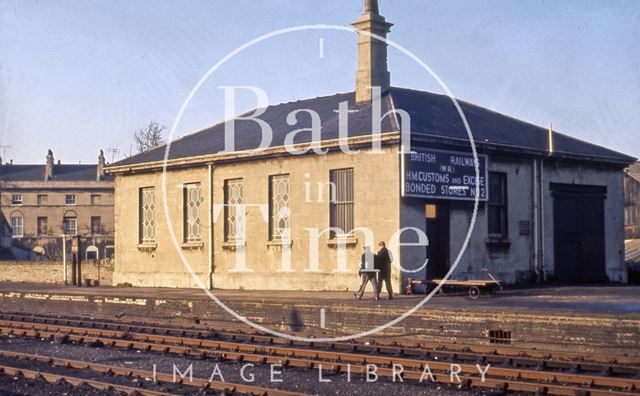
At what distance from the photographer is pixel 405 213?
72.2ft

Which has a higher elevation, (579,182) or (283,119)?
(283,119)

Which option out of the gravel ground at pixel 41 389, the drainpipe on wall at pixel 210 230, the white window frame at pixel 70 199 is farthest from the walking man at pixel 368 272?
the white window frame at pixel 70 199

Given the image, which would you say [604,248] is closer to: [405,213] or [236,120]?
[405,213]

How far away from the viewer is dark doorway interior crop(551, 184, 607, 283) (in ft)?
86.3

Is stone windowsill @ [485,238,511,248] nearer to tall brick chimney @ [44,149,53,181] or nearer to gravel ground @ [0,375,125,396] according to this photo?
gravel ground @ [0,375,125,396]

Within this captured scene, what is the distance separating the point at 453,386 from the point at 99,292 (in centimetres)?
1698

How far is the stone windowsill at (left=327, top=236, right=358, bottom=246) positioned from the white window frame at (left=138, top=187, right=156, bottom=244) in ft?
27.1

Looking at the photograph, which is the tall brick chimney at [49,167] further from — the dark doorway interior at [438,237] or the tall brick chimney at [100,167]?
the dark doorway interior at [438,237]

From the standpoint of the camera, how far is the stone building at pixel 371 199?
22.5m

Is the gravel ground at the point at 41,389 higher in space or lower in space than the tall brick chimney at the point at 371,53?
lower

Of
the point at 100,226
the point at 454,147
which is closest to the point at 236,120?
the point at 454,147

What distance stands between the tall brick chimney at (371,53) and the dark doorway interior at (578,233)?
6.22m

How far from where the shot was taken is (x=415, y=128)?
22.8m

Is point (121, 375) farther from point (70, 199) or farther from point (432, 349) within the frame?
point (70, 199)
